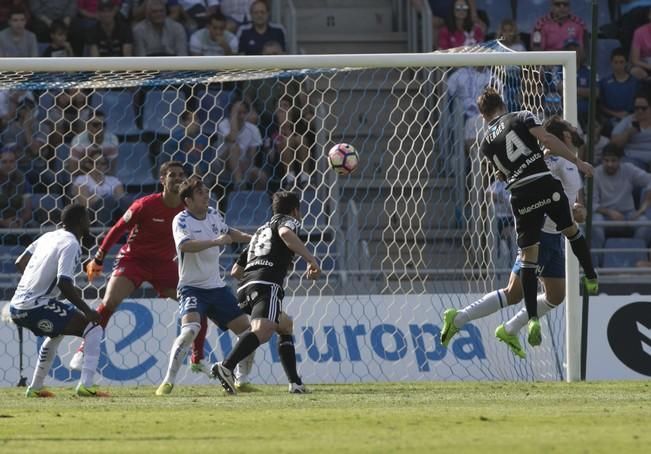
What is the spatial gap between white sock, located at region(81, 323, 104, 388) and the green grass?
27 cm

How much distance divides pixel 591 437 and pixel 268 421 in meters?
2.00

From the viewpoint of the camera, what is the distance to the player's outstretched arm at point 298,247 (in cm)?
1100

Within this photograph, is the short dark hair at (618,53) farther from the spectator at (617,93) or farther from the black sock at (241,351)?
the black sock at (241,351)

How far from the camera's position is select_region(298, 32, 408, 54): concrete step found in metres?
19.8

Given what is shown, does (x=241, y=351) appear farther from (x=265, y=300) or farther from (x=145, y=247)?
(x=145, y=247)

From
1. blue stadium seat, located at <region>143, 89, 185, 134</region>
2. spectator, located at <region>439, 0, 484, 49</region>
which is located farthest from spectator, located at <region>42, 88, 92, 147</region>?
spectator, located at <region>439, 0, 484, 49</region>

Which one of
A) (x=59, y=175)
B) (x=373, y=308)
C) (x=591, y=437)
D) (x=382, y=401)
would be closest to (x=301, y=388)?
(x=382, y=401)

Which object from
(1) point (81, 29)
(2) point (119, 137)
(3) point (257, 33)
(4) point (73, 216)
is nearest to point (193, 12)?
(3) point (257, 33)

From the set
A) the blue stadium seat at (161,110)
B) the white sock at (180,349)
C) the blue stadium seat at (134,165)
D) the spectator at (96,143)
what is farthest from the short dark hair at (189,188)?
the blue stadium seat at (161,110)

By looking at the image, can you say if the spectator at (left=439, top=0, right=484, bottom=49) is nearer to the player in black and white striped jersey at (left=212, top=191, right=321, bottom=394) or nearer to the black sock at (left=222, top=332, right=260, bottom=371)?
the player in black and white striped jersey at (left=212, top=191, right=321, bottom=394)

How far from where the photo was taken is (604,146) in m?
18.1

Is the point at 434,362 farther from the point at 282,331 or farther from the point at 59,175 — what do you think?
the point at 59,175

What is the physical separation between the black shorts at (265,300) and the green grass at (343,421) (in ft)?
2.08

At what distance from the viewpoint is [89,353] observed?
11.2m
